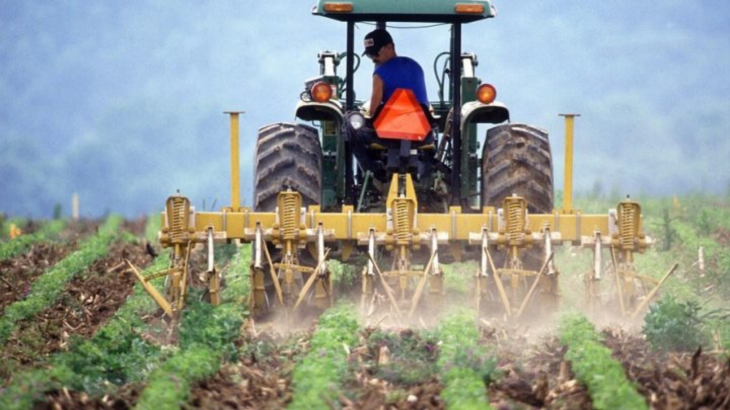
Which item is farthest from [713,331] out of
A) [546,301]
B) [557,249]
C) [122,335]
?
[557,249]

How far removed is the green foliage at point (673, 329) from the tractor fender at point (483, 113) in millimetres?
2936

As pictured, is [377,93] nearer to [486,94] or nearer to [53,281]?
[486,94]

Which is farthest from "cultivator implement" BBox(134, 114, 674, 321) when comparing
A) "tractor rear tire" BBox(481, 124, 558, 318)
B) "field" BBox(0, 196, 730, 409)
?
"tractor rear tire" BBox(481, 124, 558, 318)

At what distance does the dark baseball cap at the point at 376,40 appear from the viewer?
12.6 m

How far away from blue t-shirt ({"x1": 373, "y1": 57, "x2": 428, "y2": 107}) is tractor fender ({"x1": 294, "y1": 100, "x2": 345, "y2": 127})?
401 mm

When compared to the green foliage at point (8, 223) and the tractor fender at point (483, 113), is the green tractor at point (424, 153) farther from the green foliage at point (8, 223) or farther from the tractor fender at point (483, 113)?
the green foliage at point (8, 223)

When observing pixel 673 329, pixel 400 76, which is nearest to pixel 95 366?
pixel 673 329

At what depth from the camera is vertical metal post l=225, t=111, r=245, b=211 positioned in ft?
40.7

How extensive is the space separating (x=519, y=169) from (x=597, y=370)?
4147mm

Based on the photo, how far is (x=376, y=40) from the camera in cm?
1257

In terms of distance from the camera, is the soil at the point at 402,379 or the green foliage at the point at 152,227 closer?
the soil at the point at 402,379

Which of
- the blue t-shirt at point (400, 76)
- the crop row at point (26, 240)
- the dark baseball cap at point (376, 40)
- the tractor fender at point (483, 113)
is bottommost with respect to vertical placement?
the crop row at point (26, 240)

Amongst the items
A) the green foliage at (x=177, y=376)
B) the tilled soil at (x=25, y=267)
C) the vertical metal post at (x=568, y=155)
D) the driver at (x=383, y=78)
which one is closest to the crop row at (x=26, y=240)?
the tilled soil at (x=25, y=267)

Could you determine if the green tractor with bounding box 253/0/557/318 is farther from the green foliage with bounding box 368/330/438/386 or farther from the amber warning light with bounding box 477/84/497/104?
the green foliage with bounding box 368/330/438/386
